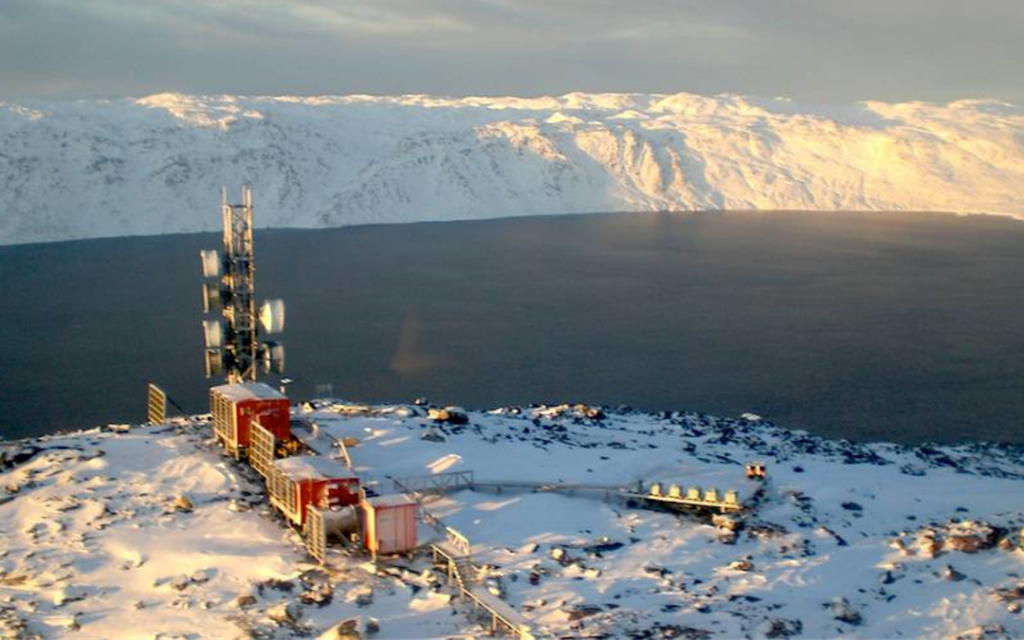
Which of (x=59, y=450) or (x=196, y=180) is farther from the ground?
(x=196, y=180)

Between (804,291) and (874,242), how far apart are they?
3757 centimetres

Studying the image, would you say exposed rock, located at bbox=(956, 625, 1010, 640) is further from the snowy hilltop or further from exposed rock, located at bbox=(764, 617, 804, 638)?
the snowy hilltop

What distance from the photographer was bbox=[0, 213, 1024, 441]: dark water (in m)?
39.9

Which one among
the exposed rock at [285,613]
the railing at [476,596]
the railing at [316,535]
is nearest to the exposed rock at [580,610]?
the railing at [476,596]

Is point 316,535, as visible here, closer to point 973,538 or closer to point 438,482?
point 438,482

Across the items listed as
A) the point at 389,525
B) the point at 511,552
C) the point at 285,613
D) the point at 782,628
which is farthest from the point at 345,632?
the point at 782,628

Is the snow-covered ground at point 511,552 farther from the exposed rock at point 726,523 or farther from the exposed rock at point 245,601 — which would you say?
the exposed rock at point 726,523

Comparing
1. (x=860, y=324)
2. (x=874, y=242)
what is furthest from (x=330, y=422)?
(x=874, y=242)

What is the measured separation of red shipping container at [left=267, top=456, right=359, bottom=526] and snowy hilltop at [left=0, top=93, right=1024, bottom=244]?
92.2 m

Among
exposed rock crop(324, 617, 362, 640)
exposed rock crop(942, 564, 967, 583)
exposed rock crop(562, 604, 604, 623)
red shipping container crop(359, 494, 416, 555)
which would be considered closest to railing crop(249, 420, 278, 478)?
red shipping container crop(359, 494, 416, 555)

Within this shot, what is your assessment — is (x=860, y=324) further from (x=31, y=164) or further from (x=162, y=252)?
(x=31, y=164)

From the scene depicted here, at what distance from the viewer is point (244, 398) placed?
2119 centimetres

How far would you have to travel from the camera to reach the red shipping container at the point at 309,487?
1742cm

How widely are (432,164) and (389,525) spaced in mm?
125076
